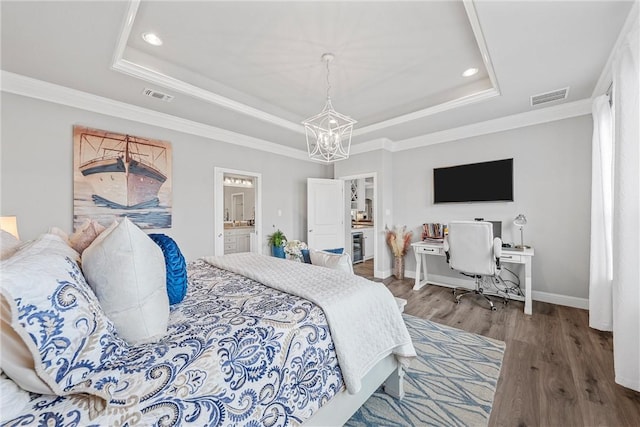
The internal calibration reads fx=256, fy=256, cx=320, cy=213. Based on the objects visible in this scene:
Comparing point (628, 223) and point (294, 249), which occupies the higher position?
point (628, 223)

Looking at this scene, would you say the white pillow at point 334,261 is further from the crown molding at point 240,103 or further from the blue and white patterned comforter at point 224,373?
the crown molding at point 240,103

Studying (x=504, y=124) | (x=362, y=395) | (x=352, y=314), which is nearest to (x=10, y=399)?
(x=352, y=314)

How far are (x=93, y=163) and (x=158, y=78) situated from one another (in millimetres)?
1266

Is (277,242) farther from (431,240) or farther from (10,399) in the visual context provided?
(10,399)

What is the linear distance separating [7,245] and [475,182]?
467 centimetres

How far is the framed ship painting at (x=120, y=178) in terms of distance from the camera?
279cm

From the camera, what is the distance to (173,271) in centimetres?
130

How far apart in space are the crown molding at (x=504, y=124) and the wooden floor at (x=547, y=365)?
2.42 metres

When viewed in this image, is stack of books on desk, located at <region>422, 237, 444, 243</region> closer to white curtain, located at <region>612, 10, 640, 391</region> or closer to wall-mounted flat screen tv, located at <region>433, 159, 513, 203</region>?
wall-mounted flat screen tv, located at <region>433, 159, 513, 203</region>

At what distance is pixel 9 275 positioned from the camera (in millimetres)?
612

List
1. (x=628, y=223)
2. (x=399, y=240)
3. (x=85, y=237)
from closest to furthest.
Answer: (x=85, y=237) < (x=628, y=223) < (x=399, y=240)

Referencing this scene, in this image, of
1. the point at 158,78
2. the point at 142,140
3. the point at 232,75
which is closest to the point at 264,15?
the point at 232,75

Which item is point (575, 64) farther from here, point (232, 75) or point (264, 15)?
point (232, 75)

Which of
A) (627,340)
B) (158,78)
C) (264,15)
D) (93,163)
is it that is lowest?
(627,340)
